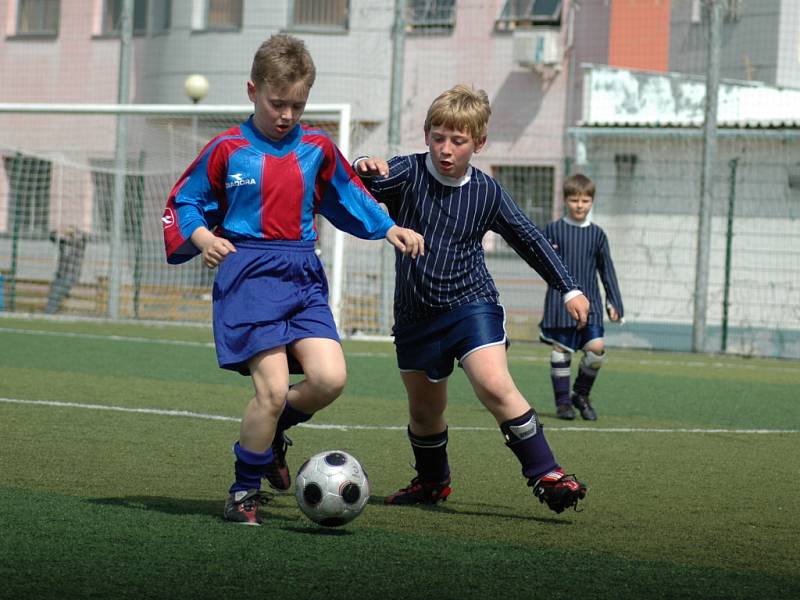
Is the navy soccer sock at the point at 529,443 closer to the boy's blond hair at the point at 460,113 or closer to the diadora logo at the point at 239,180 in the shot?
the boy's blond hair at the point at 460,113

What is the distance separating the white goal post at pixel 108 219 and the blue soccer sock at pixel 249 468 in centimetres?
1059

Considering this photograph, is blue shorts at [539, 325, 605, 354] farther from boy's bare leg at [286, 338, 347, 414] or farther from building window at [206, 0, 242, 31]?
building window at [206, 0, 242, 31]

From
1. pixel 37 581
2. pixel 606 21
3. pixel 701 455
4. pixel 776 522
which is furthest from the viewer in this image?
pixel 606 21

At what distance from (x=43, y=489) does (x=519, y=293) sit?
43.2 feet

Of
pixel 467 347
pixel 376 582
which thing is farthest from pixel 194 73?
pixel 376 582

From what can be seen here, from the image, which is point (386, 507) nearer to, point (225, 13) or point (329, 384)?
point (329, 384)

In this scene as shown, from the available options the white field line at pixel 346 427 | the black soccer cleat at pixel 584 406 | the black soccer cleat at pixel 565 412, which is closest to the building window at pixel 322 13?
the black soccer cleat at pixel 584 406

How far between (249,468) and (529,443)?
101 cm

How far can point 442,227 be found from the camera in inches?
207

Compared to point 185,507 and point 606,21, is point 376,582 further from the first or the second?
point 606,21

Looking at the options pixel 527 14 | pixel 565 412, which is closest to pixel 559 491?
pixel 565 412

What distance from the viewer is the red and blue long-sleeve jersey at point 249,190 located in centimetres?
482

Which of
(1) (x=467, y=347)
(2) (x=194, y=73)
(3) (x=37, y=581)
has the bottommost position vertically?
(3) (x=37, y=581)

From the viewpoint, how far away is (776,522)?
504 cm
